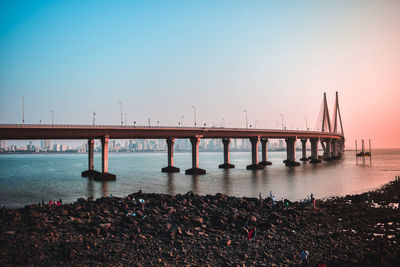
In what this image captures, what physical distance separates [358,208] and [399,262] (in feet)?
59.4

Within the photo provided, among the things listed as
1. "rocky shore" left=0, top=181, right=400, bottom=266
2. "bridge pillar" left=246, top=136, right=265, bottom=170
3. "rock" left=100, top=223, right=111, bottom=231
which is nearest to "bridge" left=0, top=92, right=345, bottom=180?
"bridge pillar" left=246, top=136, right=265, bottom=170

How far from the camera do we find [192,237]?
73.5ft

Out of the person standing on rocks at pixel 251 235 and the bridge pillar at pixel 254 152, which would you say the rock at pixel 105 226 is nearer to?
the person standing on rocks at pixel 251 235

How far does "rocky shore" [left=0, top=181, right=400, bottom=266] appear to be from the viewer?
18.8 m

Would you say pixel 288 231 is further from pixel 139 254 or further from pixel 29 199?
pixel 29 199

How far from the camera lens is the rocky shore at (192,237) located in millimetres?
18766

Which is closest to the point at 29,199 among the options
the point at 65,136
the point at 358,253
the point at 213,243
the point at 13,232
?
the point at 13,232

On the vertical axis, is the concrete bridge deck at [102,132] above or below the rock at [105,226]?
above

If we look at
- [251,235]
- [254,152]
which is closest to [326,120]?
[254,152]

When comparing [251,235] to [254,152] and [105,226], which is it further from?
→ [254,152]

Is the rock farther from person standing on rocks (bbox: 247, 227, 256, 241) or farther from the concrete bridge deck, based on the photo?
the concrete bridge deck

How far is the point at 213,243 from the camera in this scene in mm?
21453

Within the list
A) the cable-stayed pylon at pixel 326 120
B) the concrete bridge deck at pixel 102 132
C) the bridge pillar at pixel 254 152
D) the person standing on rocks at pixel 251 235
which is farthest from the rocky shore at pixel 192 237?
the cable-stayed pylon at pixel 326 120

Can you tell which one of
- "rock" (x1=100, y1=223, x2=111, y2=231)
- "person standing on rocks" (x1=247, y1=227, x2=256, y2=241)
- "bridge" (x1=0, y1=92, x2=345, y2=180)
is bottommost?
"person standing on rocks" (x1=247, y1=227, x2=256, y2=241)
